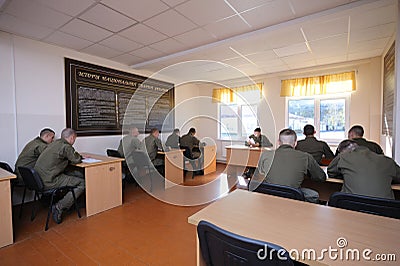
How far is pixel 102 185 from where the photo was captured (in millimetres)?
2826

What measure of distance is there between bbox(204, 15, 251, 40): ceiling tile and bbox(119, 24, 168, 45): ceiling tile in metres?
0.77

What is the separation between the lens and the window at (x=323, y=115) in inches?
181

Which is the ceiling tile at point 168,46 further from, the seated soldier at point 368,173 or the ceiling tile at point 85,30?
the seated soldier at point 368,173

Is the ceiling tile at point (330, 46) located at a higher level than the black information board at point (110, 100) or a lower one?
higher

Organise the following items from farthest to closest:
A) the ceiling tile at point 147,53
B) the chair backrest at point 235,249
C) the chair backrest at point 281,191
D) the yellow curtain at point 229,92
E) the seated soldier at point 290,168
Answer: the yellow curtain at point 229,92 < the ceiling tile at point 147,53 < the seated soldier at point 290,168 < the chair backrest at point 281,191 < the chair backrest at point 235,249

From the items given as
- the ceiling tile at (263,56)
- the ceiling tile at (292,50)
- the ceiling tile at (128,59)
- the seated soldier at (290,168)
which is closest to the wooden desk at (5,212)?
the seated soldier at (290,168)

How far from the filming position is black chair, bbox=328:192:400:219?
1229 millimetres

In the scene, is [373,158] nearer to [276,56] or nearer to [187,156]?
[276,56]

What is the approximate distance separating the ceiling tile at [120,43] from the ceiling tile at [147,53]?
13 centimetres

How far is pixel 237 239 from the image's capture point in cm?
75

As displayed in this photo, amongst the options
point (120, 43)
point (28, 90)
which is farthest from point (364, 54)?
point (28, 90)

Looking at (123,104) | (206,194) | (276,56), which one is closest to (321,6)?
(276,56)

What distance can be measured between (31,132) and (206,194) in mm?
3000

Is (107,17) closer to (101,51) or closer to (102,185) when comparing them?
(101,51)
